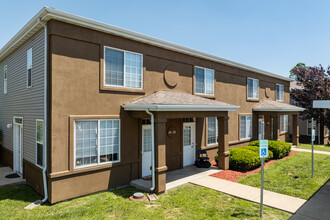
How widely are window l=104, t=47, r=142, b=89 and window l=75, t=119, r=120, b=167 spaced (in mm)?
1619

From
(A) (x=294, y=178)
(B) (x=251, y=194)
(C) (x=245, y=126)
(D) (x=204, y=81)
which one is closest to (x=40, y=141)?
(B) (x=251, y=194)

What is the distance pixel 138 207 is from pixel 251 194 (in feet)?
13.3

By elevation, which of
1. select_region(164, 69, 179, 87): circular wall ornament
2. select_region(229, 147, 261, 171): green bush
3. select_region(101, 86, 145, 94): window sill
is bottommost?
select_region(229, 147, 261, 171): green bush

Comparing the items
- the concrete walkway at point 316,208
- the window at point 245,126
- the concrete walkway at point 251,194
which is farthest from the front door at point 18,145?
the window at point 245,126

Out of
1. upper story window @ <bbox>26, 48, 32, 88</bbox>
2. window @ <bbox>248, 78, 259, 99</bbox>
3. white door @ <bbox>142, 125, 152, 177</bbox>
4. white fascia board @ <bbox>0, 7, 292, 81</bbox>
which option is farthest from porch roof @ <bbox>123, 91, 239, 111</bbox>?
window @ <bbox>248, 78, 259, 99</bbox>

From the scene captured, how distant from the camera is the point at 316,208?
6699 millimetres

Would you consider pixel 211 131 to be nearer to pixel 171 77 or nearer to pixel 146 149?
pixel 171 77

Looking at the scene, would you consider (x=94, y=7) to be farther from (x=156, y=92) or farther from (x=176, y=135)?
(x=176, y=135)

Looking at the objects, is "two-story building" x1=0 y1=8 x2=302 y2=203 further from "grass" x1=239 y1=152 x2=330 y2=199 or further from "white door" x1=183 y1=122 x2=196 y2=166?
"grass" x1=239 y1=152 x2=330 y2=199

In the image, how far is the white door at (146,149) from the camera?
9672 mm

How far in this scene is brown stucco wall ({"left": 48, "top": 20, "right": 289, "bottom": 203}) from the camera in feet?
23.9

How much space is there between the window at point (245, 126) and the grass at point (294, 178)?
3.23m

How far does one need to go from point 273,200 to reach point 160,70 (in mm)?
6985

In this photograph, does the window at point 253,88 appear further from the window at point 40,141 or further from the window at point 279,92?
the window at point 40,141
